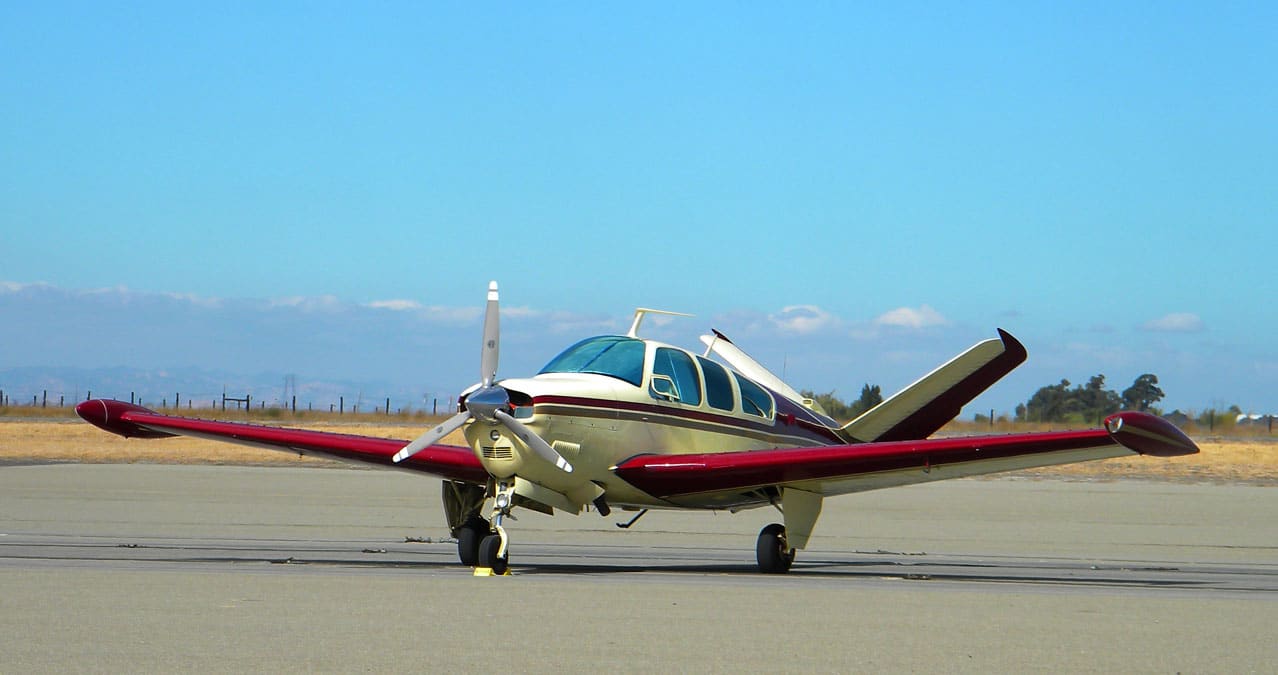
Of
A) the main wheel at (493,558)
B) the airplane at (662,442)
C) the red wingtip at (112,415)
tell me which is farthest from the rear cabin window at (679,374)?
the red wingtip at (112,415)

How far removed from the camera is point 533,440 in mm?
14859

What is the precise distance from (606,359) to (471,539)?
257cm

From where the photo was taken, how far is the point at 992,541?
23.3 m

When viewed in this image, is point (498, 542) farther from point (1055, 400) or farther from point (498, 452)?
point (1055, 400)

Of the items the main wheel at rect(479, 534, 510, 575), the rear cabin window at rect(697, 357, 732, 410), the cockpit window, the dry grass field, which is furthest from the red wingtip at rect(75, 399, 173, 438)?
the dry grass field

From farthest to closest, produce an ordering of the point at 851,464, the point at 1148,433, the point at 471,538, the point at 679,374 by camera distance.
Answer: the point at 679,374 → the point at 471,538 → the point at 851,464 → the point at 1148,433

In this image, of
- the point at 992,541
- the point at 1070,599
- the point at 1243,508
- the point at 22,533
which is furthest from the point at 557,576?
the point at 1243,508

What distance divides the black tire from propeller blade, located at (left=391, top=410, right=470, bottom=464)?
111 cm

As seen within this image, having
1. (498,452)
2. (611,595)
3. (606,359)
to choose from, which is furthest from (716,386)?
(611,595)

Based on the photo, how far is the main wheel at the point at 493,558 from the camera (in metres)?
14.6

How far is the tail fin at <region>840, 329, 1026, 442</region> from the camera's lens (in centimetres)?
1773

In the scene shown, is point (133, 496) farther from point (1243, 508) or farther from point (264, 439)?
point (1243, 508)

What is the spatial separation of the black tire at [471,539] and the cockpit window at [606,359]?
192cm

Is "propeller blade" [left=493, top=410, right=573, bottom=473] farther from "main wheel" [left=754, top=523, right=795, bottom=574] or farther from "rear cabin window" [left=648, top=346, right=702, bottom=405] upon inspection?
"main wheel" [left=754, top=523, right=795, bottom=574]
